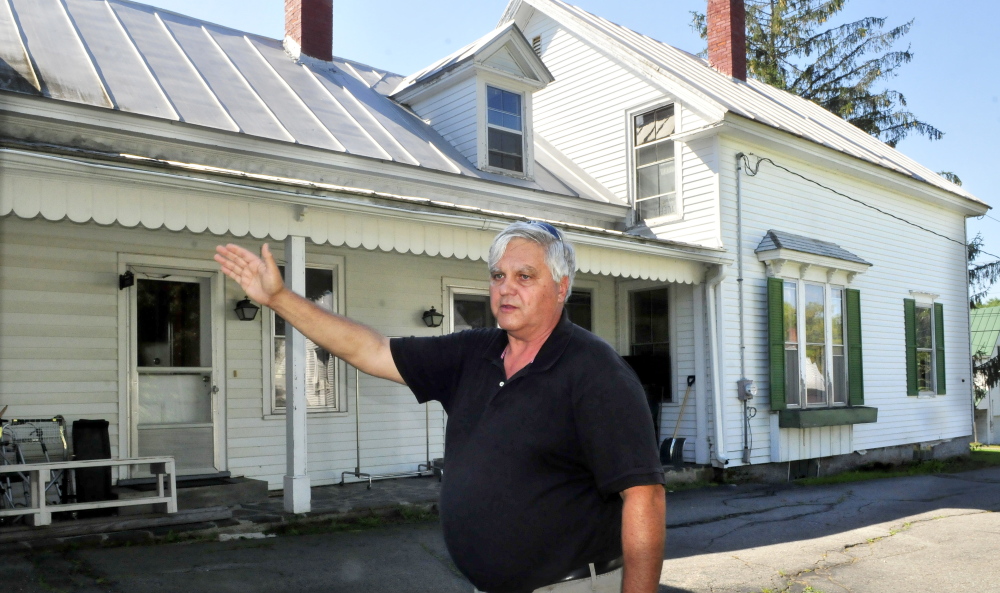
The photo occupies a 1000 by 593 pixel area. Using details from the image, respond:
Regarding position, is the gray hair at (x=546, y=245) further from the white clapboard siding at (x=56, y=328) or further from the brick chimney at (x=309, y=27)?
the brick chimney at (x=309, y=27)

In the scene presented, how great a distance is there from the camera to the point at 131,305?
802cm

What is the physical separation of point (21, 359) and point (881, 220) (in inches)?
499

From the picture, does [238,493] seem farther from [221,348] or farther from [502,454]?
[502,454]

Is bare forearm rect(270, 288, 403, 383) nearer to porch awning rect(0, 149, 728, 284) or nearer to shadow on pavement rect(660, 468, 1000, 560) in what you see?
porch awning rect(0, 149, 728, 284)

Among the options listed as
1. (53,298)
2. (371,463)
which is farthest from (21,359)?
(371,463)

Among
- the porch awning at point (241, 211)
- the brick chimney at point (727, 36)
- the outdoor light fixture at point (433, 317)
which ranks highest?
the brick chimney at point (727, 36)

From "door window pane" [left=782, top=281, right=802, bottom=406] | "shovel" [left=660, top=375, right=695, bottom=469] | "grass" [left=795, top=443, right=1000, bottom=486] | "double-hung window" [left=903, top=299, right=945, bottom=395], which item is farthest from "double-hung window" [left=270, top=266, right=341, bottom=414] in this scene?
"double-hung window" [left=903, top=299, right=945, bottom=395]

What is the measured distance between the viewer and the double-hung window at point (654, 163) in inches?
475

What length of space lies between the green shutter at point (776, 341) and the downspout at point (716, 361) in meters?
0.94

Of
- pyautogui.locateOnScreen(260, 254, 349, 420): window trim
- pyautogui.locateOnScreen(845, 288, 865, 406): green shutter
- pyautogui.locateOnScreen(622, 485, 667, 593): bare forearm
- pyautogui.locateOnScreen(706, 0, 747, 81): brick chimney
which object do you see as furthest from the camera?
pyautogui.locateOnScreen(706, 0, 747, 81): brick chimney

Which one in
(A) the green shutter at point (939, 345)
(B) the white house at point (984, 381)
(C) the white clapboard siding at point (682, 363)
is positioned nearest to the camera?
(C) the white clapboard siding at point (682, 363)

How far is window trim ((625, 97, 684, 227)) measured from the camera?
38.8 ft

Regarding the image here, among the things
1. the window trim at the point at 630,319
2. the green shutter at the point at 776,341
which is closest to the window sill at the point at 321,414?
the window trim at the point at 630,319

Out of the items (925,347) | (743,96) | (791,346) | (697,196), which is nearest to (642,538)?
(697,196)
